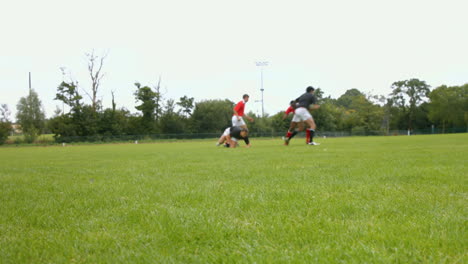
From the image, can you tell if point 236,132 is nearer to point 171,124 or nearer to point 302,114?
point 302,114

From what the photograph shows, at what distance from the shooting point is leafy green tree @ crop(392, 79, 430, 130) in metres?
78.4

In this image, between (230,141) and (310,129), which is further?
(230,141)

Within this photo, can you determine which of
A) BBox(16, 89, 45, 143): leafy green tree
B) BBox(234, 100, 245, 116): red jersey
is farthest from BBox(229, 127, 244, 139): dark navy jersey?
BBox(16, 89, 45, 143): leafy green tree

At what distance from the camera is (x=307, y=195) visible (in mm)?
2924

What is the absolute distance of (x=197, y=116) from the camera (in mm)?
51344

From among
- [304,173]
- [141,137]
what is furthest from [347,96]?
[304,173]

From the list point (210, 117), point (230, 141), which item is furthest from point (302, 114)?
point (210, 117)

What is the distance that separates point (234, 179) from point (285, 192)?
120cm

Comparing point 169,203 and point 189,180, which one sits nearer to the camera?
point 169,203

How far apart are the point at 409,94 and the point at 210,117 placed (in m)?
57.9

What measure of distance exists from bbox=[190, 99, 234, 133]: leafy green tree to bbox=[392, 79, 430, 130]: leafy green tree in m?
50.0

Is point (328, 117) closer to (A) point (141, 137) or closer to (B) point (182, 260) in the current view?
(A) point (141, 137)

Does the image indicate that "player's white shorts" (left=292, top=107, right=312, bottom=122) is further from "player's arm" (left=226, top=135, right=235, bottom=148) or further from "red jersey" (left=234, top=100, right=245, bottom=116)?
"player's arm" (left=226, top=135, right=235, bottom=148)

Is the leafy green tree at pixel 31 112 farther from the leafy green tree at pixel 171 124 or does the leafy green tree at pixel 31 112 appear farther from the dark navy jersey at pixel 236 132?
the dark navy jersey at pixel 236 132
